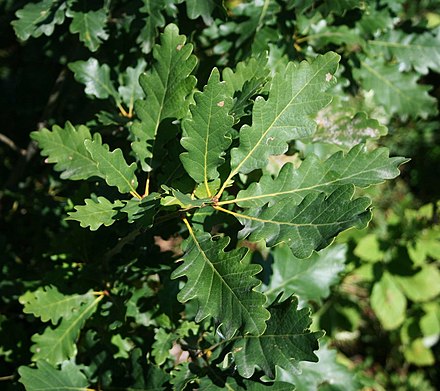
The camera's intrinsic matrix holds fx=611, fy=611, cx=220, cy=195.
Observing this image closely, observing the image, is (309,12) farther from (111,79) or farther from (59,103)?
(59,103)

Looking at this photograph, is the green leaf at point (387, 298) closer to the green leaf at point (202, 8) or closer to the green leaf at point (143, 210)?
the green leaf at point (202, 8)

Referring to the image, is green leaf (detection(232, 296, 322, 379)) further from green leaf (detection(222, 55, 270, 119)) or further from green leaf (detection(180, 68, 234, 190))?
green leaf (detection(222, 55, 270, 119))

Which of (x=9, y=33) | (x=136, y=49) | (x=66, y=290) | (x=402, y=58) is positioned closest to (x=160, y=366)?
(x=66, y=290)

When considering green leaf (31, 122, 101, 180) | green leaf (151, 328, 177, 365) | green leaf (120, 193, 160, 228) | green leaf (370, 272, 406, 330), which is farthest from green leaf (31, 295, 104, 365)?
green leaf (370, 272, 406, 330)

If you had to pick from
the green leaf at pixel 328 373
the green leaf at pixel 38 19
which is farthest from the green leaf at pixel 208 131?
the green leaf at pixel 328 373

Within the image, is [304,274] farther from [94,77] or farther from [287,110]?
[94,77]

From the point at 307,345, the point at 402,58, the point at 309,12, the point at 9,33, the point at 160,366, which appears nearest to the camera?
the point at 307,345
